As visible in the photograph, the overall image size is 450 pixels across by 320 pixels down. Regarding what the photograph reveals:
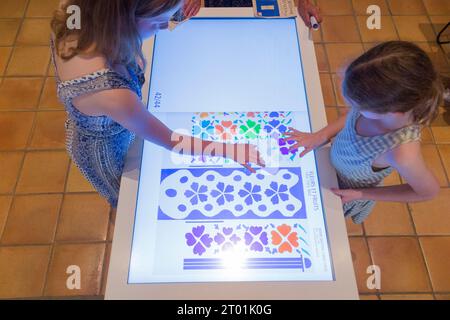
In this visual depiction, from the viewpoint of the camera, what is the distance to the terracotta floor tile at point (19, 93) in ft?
6.33

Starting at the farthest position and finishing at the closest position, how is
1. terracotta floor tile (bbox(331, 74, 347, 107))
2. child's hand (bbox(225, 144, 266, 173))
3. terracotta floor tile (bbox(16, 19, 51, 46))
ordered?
terracotta floor tile (bbox(16, 19, 51, 46)) → terracotta floor tile (bbox(331, 74, 347, 107)) → child's hand (bbox(225, 144, 266, 173))

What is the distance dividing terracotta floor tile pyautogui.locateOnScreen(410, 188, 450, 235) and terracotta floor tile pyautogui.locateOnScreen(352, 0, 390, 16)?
127 centimetres

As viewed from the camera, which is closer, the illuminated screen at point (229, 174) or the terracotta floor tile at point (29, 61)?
the illuminated screen at point (229, 174)

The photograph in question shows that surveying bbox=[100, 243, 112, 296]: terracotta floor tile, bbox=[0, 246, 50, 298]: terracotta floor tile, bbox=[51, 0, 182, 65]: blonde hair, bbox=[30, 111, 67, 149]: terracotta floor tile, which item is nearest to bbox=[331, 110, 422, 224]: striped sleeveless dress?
bbox=[51, 0, 182, 65]: blonde hair

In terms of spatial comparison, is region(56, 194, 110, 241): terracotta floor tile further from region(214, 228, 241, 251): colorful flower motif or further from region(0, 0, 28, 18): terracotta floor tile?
region(0, 0, 28, 18): terracotta floor tile

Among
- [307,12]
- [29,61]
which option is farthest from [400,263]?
[29,61]

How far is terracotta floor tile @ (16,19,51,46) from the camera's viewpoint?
2146 mm

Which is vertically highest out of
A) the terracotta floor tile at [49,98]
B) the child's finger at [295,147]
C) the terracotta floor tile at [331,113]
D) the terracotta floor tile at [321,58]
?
the terracotta floor tile at [321,58]

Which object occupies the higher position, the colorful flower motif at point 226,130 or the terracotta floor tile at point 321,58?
the terracotta floor tile at point 321,58

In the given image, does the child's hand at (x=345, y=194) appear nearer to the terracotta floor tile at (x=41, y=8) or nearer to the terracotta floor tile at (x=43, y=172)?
the terracotta floor tile at (x=43, y=172)

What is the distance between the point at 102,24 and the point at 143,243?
0.51 metres

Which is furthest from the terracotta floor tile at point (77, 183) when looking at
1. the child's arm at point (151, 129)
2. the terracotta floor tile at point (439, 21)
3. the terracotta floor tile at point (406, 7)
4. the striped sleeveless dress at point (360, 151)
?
the terracotta floor tile at point (439, 21)

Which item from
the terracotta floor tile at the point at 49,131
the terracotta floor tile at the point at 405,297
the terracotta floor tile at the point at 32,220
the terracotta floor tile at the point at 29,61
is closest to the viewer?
the terracotta floor tile at the point at 405,297

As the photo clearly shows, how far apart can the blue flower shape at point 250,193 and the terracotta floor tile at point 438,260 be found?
104 cm
